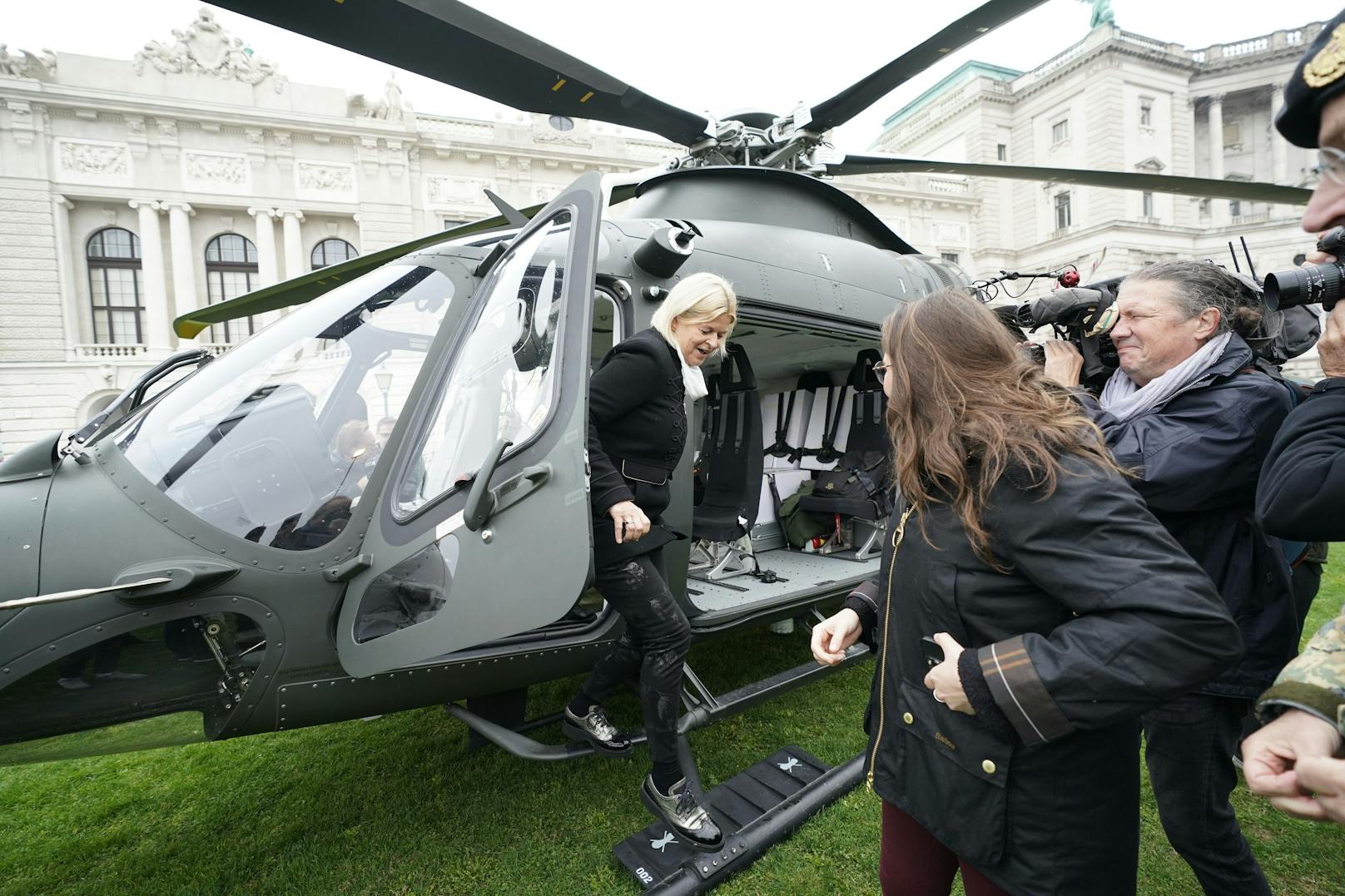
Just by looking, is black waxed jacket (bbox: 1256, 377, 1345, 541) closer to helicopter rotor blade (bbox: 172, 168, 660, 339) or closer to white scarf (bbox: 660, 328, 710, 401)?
white scarf (bbox: 660, 328, 710, 401)

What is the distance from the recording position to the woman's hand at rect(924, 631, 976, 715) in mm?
1027

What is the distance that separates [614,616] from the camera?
101 inches

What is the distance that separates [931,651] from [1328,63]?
39.5 inches

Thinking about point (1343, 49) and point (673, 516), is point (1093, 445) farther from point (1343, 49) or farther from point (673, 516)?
point (673, 516)

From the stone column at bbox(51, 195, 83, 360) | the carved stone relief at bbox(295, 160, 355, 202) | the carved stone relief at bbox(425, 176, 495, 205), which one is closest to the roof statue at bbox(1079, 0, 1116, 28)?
A: the carved stone relief at bbox(425, 176, 495, 205)

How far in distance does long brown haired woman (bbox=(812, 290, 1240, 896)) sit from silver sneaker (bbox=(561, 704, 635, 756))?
4.28 feet

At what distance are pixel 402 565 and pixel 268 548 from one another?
40 cm

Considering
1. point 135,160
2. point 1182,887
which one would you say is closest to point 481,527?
point 1182,887

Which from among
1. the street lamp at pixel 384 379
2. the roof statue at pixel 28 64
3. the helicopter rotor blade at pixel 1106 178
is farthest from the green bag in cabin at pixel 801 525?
the roof statue at pixel 28 64

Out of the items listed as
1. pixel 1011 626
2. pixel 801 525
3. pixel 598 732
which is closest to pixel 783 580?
pixel 801 525

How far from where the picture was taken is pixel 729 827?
2379 mm

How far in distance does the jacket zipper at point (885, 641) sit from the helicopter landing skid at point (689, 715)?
107 centimetres

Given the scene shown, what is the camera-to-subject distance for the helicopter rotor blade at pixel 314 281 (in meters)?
3.16

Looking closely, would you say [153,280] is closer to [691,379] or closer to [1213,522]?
[691,379]
